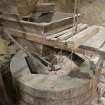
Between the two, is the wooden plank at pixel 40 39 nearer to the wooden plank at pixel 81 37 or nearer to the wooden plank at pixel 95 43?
the wooden plank at pixel 81 37

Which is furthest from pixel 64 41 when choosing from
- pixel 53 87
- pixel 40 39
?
pixel 53 87

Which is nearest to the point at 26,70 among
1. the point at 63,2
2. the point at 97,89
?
Result: the point at 97,89

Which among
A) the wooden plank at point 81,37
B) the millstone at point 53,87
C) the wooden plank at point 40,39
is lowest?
the millstone at point 53,87

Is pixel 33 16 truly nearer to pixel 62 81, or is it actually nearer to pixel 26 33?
pixel 26 33

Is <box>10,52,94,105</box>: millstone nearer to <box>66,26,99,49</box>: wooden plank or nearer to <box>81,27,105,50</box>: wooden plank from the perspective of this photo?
<box>66,26,99,49</box>: wooden plank

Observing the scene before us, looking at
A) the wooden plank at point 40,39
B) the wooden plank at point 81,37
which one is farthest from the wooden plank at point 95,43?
the wooden plank at point 40,39

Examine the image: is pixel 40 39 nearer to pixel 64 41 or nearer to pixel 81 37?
pixel 64 41

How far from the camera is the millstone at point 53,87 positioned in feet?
6.89

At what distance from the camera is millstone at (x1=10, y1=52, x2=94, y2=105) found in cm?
210

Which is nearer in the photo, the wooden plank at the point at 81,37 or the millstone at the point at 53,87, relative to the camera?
the millstone at the point at 53,87

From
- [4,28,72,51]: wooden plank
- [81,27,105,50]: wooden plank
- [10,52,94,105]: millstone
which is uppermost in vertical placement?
[81,27,105,50]: wooden plank

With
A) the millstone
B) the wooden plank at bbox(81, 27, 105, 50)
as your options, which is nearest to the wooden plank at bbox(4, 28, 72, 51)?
the millstone

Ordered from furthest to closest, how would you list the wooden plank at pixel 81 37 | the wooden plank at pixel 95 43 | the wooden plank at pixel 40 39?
the wooden plank at pixel 40 39
the wooden plank at pixel 81 37
the wooden plank at pixel 95 43

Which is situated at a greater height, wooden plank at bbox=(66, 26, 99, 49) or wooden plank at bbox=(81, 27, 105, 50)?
wooden plank at bbox=(81, 27, 105, 50)
